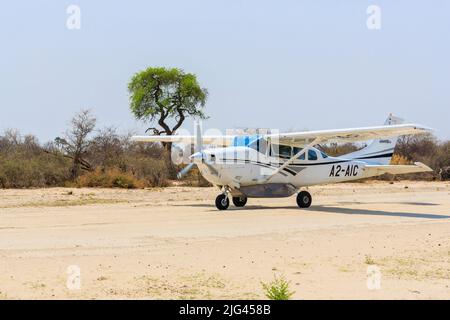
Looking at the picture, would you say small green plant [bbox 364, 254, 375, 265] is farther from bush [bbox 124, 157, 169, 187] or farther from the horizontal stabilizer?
bush [bbox 124, 157, 169, 187]

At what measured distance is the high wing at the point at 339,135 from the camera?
67.6 feet

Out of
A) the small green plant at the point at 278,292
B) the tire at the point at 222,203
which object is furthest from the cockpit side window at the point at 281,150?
the small green plant at the point at 278,292

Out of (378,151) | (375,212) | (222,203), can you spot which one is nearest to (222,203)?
(222,203)

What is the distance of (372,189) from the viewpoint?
34.6 meters

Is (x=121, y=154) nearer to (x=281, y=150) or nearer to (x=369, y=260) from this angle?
(x=281, y=150)

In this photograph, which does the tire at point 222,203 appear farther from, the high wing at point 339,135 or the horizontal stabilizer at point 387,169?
the horizontal stabilizer at point 387,169

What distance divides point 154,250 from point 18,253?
2.32 meters

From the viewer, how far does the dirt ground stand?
8.27 meters

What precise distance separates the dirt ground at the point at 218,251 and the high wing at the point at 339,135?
248 centimetres

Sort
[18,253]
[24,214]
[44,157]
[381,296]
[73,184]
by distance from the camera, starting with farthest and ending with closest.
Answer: [44,157] → [73,184] → [24,214] → [18,253] → [381,296]

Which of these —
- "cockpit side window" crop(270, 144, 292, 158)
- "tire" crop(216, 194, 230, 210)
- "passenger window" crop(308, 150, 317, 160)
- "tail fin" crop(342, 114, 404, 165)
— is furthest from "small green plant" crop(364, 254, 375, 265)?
"tail fin" crop(342, 114, 404, 165)
